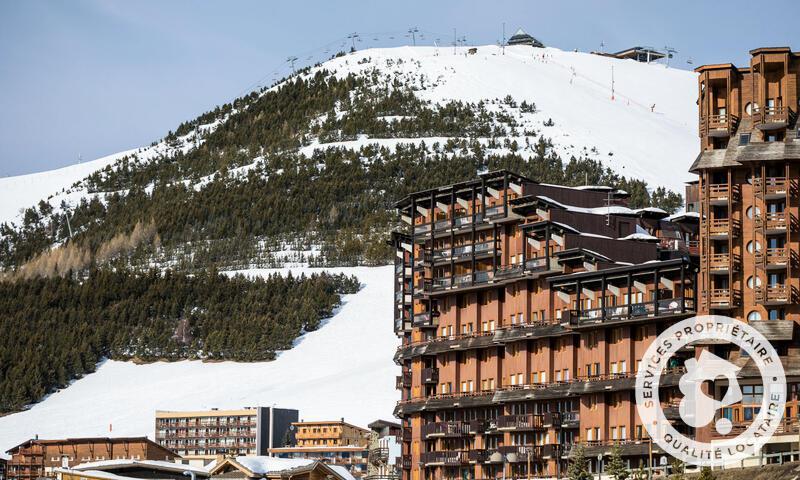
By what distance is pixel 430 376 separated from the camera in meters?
118

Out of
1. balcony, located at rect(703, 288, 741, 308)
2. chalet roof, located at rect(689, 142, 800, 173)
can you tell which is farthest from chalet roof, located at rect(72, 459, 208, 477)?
chalet roof, located at rect(689, 142, 800, 173)

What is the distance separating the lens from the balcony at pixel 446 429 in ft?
370

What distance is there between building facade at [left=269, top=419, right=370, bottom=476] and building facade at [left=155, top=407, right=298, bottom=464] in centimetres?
327

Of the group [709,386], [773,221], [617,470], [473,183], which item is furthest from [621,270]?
[473,183]

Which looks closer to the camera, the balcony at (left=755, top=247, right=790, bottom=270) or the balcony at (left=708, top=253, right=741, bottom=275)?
the balcony at (left=755, top=247, right=790, bottom=270)

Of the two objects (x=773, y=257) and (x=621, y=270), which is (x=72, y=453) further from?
(x=773, y=257)

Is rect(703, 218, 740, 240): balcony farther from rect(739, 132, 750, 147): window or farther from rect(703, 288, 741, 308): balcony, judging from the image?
rect(739, 132, 750, 147): window

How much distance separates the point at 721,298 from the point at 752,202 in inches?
243

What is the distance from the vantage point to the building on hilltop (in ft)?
324

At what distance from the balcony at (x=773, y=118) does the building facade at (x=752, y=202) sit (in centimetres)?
6

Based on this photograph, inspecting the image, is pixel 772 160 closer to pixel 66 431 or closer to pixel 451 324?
pixel 451 324

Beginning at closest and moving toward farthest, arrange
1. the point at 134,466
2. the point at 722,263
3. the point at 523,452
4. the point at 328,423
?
the point at 722,263 < the point at 523,452 < the point at 134,466 < the point at 328,423

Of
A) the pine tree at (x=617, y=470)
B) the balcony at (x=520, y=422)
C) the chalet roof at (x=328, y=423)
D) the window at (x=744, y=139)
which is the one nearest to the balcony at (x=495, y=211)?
the balcony at (x=520, y=422)

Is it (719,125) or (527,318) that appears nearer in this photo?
(719,125)
